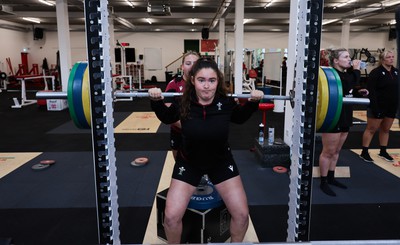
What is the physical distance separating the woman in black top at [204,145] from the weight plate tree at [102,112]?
29 centimetres

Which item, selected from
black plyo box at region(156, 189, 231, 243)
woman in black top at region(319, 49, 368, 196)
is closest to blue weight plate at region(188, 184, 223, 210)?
black plyo box at region(156, 189, 231, 243)

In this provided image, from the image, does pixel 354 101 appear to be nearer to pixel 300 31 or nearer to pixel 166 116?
pixel 300 31

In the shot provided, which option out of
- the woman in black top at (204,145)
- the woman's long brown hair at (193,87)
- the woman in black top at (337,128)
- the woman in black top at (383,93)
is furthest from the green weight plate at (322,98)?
the woman in black top at (383,93)

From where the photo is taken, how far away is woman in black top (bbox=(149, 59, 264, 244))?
1516mm

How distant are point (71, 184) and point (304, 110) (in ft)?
7.50

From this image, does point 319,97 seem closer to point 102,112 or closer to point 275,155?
point 102,112

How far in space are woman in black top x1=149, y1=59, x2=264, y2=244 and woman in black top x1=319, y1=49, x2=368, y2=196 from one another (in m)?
1.07

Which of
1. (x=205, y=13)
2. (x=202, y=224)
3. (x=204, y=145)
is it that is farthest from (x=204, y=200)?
(x=205, y=13)

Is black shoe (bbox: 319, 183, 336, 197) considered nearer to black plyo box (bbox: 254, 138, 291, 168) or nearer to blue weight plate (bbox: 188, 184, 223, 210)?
black plyo box (bbox: 254, 138, 291, 168)

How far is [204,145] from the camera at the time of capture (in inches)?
60.7

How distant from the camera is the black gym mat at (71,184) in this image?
97.4 inches

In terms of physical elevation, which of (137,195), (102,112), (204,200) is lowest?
(137,195)

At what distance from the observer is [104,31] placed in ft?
3.84

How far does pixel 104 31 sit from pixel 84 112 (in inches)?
13.1
